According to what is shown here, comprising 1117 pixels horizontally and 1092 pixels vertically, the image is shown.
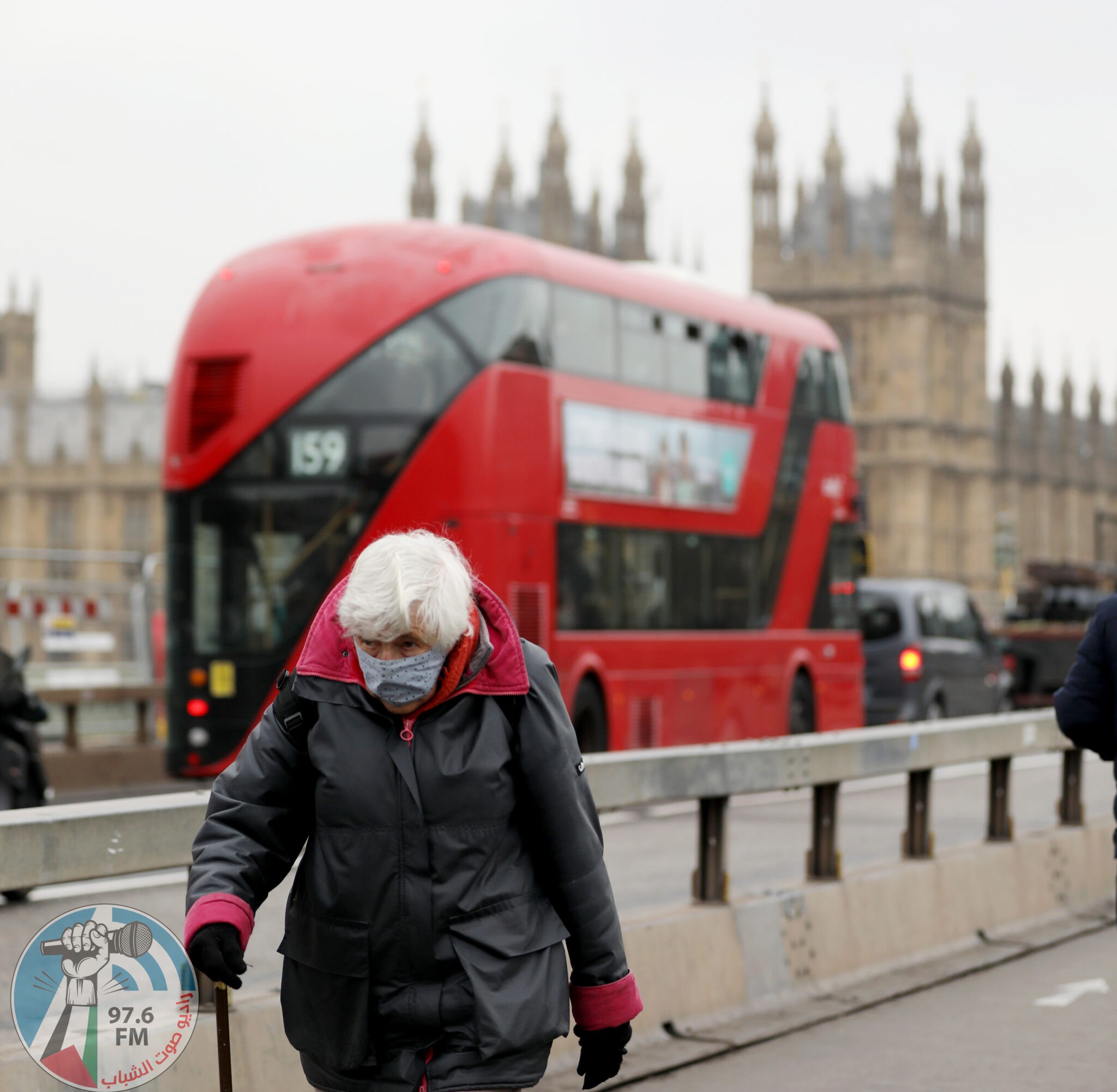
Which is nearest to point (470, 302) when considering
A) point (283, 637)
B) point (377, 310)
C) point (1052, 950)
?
point (377, 310)

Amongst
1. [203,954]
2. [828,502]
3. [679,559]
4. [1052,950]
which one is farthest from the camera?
[828,502]

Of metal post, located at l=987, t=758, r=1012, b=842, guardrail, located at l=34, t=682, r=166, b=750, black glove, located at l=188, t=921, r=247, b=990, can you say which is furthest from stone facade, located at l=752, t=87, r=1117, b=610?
black glove, located at l=188, t=921, r=247, b=990

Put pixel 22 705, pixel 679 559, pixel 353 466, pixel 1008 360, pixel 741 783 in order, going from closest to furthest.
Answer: pixel 741 783, pixel 22 705, pixel 353 466, pixel 679 559, pixel 1008 360

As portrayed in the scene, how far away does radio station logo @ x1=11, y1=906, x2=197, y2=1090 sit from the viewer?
364 cm

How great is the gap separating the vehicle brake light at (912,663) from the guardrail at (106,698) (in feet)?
24.6

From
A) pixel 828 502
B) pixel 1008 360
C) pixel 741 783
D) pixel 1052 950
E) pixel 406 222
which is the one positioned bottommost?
pixel 1052 950

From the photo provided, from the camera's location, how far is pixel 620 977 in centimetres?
336

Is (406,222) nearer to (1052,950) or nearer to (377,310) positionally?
(377,310)

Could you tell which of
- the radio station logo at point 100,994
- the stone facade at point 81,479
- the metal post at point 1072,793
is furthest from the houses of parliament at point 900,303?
the radio station logo at point 100,994

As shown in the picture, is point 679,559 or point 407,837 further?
point 679,559

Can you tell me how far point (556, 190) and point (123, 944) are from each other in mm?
91492

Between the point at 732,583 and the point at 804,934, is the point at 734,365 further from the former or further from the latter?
the point at 804,934

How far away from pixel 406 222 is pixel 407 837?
11780 millimetres

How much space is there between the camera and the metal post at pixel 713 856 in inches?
274
